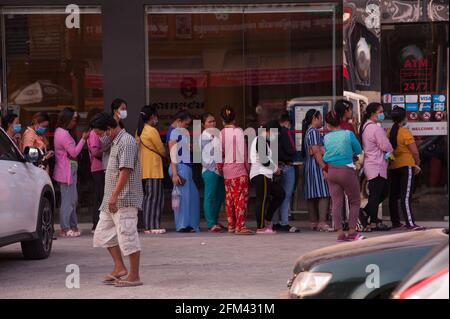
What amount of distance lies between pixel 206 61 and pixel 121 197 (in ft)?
19.9

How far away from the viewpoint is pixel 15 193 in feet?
33.7

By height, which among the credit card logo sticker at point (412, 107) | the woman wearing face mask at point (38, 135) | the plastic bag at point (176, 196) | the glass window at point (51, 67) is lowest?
the plastic bag at point (176, 196)

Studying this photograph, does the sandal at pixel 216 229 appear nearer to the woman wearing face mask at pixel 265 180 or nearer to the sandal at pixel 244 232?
the sandal at pixel 244 232

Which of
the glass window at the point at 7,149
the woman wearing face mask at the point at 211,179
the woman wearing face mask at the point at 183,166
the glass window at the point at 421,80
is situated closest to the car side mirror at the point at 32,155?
the glass window at the point at 7,149

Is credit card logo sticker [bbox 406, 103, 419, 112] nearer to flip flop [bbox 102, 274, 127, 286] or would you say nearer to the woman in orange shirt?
the woman in orange shirt

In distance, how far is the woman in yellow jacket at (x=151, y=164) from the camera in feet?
44.7

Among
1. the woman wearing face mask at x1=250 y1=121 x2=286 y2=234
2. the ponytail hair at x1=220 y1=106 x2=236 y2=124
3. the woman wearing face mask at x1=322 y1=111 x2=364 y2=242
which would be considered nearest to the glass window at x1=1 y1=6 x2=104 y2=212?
the ponytail hair at x1=220 y1=106 x2=236 y2=124

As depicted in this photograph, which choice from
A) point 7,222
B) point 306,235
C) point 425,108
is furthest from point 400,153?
point 7,222

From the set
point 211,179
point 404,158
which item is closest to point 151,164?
point 211,179

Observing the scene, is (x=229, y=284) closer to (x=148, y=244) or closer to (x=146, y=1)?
(x=148, y=244)

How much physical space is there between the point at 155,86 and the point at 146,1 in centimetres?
136

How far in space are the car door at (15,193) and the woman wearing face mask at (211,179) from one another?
331cm

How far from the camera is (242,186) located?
1340 centimetres

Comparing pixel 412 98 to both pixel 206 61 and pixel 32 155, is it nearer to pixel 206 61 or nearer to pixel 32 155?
pixel 206 61
